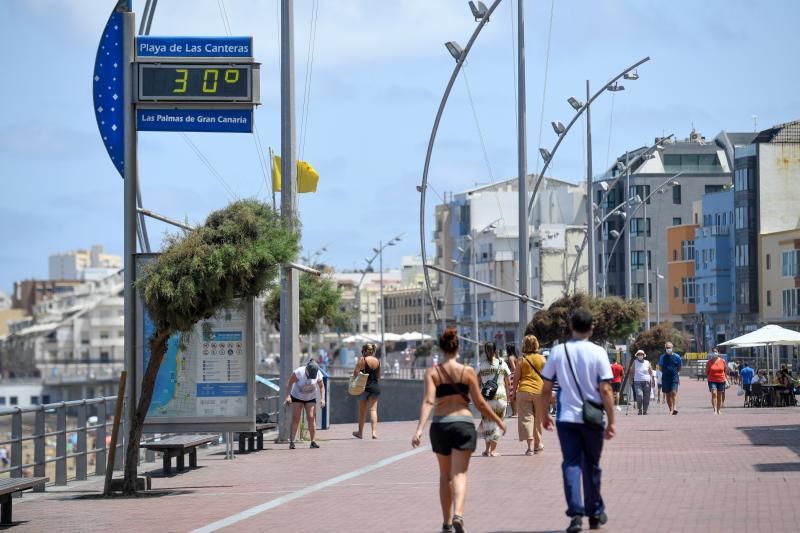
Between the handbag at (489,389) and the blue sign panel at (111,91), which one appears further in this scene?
the handbag at (489,389)

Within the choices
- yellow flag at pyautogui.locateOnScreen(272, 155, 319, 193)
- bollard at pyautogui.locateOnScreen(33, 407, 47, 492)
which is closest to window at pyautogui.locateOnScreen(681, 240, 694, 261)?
yellow flag at pyautogui.locateOnScreen(272, 155, 319, 193)

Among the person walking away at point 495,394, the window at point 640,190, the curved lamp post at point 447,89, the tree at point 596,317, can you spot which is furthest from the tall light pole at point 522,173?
the window at point 640,190

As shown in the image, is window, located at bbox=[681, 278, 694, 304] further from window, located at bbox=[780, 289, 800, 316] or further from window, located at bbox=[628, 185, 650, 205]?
window, located at bbox=[780, 289, 800, 316]

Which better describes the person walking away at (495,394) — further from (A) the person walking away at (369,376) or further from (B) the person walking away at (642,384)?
(B) the person walking away at (642,384)

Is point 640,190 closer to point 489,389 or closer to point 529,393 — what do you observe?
point 529,393

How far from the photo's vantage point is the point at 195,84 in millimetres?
19422

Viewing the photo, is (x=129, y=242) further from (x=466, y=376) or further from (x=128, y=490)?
(x=466, y=376)

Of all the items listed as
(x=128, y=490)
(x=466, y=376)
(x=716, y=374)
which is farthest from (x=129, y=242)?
(x=716, y=374)

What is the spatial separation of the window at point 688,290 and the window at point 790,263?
22.8 meters

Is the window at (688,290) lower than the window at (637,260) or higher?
lower

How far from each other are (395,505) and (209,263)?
12.6 feet

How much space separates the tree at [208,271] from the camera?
17500 mm

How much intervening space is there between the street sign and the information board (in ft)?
10.8

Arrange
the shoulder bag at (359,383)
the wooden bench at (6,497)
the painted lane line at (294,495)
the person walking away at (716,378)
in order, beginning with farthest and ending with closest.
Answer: the person walking away at (716,378) < the shoulder bag at (359,383) < the wooden bench at (6,497) < the painted lane line at (294,495)
